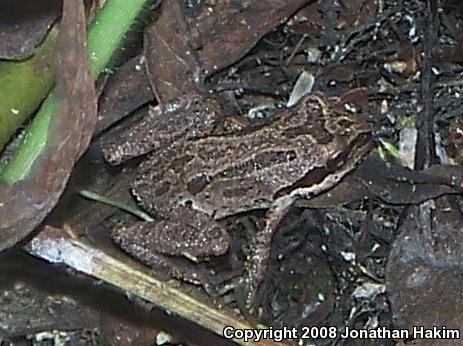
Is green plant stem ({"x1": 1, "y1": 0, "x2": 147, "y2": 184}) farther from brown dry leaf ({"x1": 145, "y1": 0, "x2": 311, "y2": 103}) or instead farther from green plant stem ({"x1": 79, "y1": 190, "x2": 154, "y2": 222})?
brown dry leaf ({"x1": 145, "y1": 0, "x2": 311, "y2": 103})

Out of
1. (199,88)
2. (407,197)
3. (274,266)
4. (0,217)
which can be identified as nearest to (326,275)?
(274,266)

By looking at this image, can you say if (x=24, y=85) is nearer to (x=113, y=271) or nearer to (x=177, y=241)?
(x=113, y=271)

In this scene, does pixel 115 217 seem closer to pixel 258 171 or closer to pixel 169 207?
pixel 169 207

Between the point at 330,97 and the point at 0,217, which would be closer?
the point at 0,217

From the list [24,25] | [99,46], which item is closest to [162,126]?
[24,25]

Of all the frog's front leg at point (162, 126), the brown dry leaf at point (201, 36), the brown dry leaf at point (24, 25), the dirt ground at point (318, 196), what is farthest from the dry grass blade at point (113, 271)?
the brown dry leaf at point (201, 36)

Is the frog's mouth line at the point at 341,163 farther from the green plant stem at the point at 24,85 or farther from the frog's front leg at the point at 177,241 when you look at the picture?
the green plant stem at the point at 24,85
